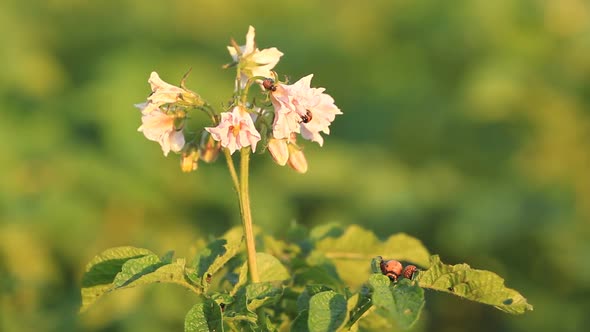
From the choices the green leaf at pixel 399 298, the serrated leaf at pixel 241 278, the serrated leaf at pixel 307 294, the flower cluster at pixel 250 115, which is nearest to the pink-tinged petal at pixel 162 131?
the flower cluster at pixel 250 115

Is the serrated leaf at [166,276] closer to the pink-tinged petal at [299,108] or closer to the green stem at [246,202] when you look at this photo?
the green stem at [246,202]

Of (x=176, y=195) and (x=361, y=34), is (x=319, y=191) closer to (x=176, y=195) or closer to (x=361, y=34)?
(x=176, y=195)

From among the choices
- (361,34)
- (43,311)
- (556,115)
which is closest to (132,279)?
(43,311)

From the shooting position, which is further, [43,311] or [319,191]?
[319,191]

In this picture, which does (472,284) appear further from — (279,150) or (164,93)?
(164,93)

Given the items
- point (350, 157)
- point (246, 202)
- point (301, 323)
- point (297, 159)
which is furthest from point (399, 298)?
point (350, 157)

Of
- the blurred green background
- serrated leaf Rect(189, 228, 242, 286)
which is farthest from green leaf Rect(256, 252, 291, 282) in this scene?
the blurred green background
